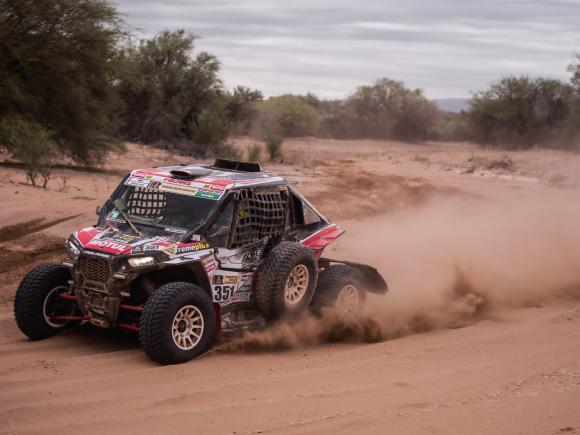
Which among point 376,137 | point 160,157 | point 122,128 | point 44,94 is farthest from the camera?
point 376,137

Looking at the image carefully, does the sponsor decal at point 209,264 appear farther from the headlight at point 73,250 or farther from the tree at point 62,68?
the tree at point 62,68

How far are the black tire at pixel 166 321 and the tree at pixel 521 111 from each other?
43.5 meters

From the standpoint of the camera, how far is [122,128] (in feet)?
124

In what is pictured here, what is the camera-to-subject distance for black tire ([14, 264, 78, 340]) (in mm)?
8336

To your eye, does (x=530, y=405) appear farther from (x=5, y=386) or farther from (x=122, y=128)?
(x=122, y=128)

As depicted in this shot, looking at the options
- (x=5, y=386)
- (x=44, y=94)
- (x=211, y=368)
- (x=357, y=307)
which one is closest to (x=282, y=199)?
(x=357, y=307)

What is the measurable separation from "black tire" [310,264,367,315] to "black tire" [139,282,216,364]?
187 cm

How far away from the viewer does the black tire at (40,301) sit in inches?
328

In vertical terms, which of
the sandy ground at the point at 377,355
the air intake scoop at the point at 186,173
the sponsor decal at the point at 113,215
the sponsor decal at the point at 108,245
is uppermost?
the air intake scoop at the point at 186,173

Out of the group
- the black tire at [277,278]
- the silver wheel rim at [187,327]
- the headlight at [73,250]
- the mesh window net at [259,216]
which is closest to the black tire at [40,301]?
the headlight at [73,250]

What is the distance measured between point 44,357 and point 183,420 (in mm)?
2478

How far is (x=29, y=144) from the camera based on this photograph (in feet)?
61.4

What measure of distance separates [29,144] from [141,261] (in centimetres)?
1206

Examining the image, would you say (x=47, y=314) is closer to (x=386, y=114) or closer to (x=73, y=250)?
(x=73, y=250)
